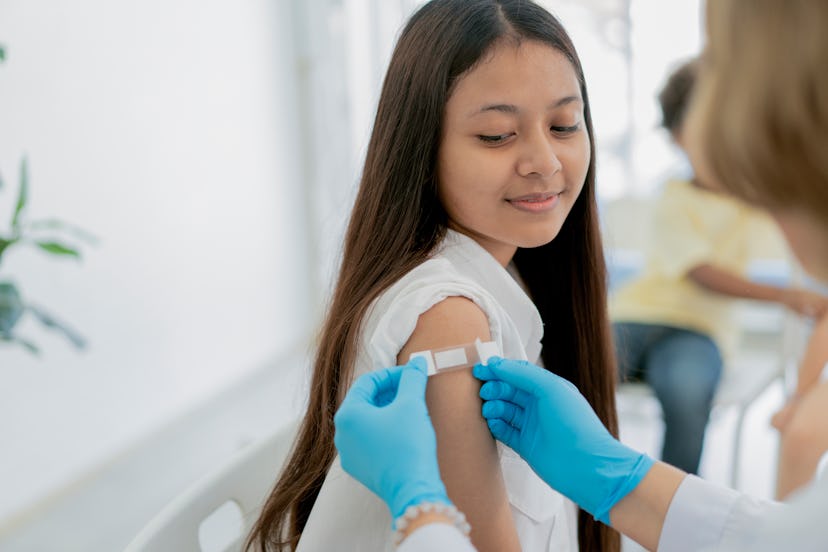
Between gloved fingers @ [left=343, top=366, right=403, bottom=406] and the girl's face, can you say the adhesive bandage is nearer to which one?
gloved fingers @ [left=343, top=366, right=403, bottom=406]

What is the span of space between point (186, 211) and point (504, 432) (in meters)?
2.15

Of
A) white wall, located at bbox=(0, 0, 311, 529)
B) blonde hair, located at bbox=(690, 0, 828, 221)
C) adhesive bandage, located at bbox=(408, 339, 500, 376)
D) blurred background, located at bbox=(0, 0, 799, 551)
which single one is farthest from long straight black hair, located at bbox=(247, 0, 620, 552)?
white wall, located at bbox=(0, 0, 311, 529)

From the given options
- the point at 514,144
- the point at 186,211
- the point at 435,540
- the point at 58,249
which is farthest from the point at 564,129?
the point at 186,211

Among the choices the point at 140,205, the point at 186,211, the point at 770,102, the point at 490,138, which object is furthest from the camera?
the point at 186,211

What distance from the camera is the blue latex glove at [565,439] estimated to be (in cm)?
96

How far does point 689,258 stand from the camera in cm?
226

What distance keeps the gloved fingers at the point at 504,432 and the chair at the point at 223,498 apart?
0.97 feet

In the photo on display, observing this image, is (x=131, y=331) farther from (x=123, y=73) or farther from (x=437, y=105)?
(x=437, y=105)

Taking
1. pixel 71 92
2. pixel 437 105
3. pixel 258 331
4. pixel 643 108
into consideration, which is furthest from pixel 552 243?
pixel 258 331

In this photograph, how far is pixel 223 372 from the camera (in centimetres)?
322

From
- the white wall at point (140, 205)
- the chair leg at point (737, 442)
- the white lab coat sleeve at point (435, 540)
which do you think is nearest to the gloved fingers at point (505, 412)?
the white lab coat sleeve at point (435, 540)

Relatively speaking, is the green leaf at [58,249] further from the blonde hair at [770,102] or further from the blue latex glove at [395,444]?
the blonde hair at [770,102]

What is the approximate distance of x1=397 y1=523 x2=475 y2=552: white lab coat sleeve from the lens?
2.49 feet

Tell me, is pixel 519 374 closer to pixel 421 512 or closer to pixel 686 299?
pixel 421 512
